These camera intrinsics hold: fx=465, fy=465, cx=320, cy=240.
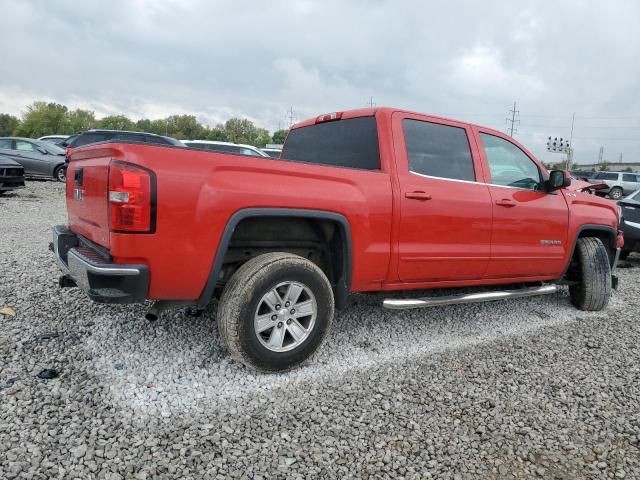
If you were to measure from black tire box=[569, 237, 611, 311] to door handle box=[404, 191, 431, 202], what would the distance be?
2409 mm

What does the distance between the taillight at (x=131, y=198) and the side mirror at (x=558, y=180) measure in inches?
144

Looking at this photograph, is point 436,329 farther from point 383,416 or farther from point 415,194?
point 383,416

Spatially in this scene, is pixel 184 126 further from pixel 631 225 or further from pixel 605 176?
pixel 631 225

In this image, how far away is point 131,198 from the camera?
8.20 feet

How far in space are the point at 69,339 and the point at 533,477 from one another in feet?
10.3

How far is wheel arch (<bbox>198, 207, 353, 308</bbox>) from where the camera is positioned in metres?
2.78

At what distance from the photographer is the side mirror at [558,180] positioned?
437 cm

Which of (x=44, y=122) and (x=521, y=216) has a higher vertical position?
(x=44, y=122)

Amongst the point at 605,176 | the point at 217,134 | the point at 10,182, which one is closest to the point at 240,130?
the point at 217,134

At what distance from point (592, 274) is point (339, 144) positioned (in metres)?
3.12

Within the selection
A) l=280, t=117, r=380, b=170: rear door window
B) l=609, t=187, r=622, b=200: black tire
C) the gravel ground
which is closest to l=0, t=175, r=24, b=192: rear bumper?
the gravel ground

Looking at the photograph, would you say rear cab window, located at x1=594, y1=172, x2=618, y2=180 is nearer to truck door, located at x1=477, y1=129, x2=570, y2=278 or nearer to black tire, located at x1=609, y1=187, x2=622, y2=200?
black tire, located at x1=609, y1=187, x2=622, y2=200

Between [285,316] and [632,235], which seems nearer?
[285,316]

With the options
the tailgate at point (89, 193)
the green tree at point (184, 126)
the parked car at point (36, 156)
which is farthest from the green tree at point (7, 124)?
the tailgate at point (89, 193)
